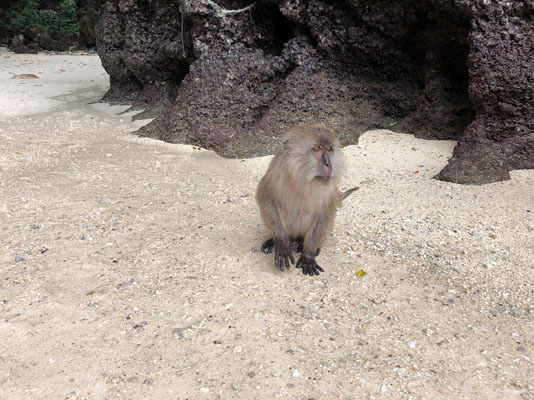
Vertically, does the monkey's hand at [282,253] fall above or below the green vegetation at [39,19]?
above

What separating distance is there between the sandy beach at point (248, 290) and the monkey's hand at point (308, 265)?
50 millimetres

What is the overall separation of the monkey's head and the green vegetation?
19.8 metres

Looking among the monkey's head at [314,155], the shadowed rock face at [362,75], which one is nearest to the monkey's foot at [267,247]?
the monkey's head at [314,155]

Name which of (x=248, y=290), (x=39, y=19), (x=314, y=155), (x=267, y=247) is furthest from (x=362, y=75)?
(x=39, y=19)

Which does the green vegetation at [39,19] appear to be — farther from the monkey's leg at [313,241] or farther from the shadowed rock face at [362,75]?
the monkey's leg at [313,241]

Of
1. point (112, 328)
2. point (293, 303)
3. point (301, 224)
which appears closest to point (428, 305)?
point (293, 303)

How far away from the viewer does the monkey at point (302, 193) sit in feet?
9.23

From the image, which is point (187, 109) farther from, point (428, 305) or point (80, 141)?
point (428, 305)

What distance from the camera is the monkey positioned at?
2.81 metres

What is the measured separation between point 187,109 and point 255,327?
4.35 metres

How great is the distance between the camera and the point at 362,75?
6.16m

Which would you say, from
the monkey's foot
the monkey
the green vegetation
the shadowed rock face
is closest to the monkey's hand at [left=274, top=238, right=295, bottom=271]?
the monkey

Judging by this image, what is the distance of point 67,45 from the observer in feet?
63.8

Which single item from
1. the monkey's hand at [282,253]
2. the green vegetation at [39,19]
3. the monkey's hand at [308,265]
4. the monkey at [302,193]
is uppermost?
the monkey at [302,193]
